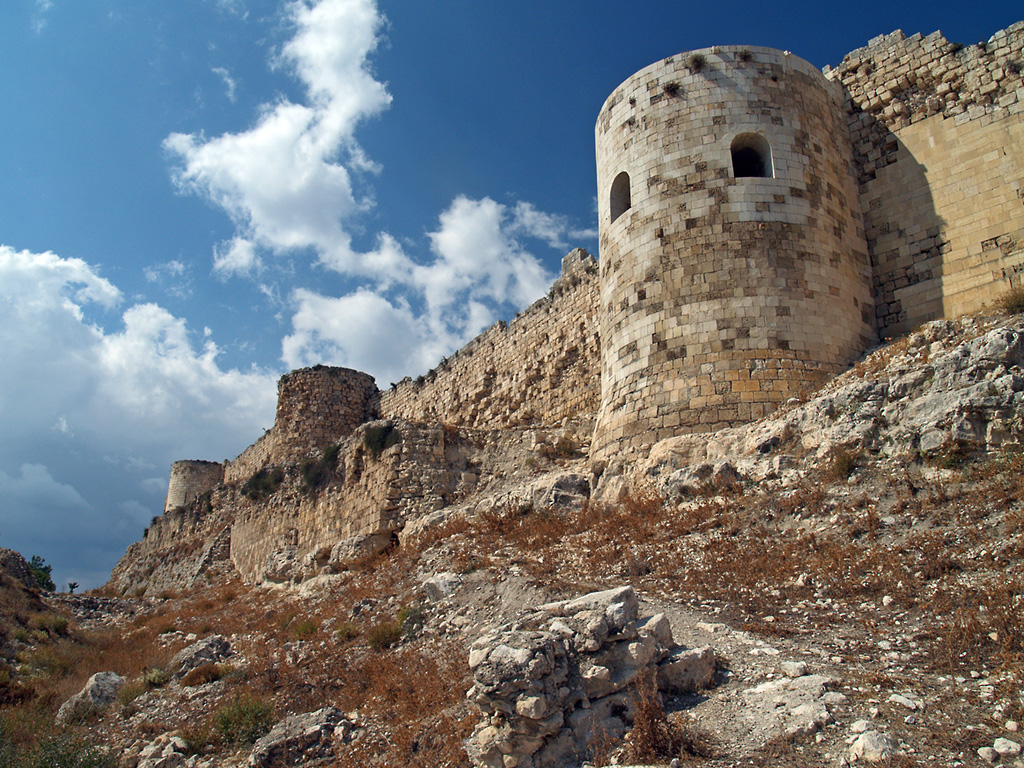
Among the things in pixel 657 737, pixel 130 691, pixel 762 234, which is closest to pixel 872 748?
pixel 657 737

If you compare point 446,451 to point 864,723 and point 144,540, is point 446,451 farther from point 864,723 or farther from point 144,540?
point 144,540

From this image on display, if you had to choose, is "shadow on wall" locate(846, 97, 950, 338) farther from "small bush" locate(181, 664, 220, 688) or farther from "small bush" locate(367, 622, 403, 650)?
"small bush" locate(181, 664, 220, 688)

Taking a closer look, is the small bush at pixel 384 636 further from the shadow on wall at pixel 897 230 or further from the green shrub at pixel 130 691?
the shadow on wall at pixel 897 230

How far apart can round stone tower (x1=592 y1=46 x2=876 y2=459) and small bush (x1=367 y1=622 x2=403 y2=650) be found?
4.21 metres

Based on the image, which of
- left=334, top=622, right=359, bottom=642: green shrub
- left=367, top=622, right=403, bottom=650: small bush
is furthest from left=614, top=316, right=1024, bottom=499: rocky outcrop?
left=334, top=622, right=359, bottom=642: green shrub

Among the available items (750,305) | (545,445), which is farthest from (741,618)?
(545,445)

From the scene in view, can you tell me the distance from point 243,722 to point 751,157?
10501 mm

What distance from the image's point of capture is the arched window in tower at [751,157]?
10.7 metres

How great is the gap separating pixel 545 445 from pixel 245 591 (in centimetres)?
880

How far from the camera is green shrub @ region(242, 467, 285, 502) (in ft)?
59.6

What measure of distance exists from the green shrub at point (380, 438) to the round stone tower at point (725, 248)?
395 cm

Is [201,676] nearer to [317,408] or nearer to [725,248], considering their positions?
[725,248]

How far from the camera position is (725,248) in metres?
10.2

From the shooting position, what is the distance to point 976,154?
403 inches
